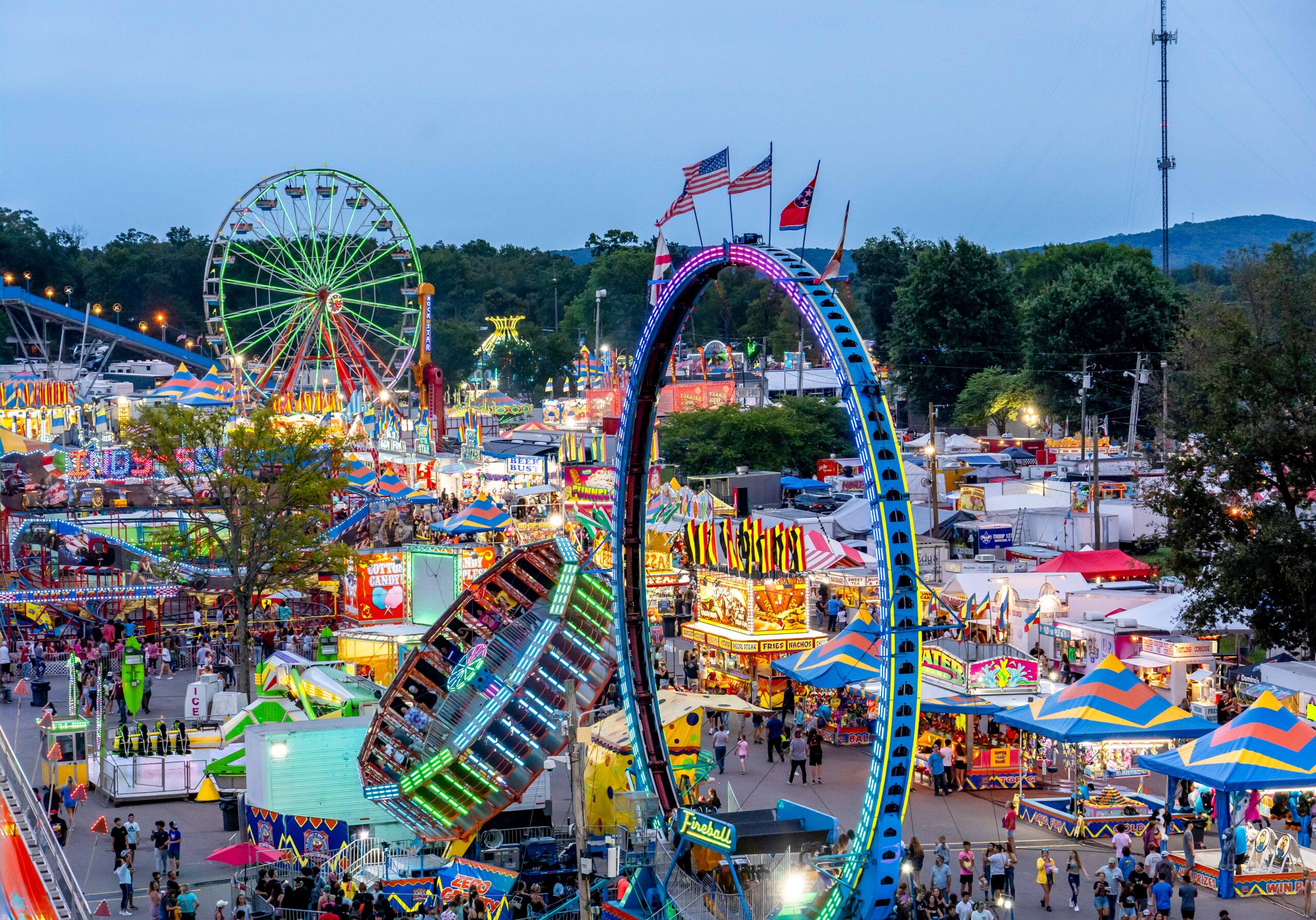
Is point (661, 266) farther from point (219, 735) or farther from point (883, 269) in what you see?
point (883, 269)

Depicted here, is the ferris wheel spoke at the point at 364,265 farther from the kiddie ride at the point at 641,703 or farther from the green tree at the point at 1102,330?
the kiddie ride at the point at 641,703

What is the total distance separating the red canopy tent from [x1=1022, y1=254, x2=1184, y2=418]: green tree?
3887 cm

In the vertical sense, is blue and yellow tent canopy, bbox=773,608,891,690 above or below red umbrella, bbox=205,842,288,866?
above

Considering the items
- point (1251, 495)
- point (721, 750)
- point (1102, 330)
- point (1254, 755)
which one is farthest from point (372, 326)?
point (1254, 755)

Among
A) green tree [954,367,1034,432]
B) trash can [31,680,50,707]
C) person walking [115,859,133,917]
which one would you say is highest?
green tree [954,367,1034,432]

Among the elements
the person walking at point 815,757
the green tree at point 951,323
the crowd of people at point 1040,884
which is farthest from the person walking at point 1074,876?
the green tree at point 951,323

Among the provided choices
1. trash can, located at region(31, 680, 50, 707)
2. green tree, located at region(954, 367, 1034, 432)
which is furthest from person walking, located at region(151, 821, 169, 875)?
green tree, located at region(954, 367, 1034, 432)

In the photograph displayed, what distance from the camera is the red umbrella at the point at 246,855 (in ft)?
60.6

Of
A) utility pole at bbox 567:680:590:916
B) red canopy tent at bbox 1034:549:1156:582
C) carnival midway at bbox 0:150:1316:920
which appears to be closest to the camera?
utility pole at bbox 567:680:590:916

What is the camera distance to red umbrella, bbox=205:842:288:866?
60.6ft

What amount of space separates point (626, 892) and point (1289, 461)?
58.3 feet

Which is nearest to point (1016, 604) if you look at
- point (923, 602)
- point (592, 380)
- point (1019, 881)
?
point (923, 602)

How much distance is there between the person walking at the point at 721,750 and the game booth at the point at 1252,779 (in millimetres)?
7354

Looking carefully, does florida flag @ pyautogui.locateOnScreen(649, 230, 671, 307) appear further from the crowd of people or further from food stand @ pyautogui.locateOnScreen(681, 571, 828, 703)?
food stand @ pyautogui.locateOnScreen(681, 571, 828, 703)
